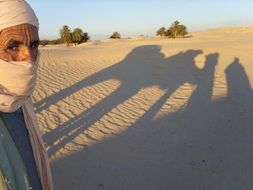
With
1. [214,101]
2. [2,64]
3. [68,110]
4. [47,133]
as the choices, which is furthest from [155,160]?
[2,64]

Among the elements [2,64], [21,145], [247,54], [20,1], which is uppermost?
[20,1]

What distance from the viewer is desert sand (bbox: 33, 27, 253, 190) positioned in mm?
7492

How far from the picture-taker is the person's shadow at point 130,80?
9938 mm

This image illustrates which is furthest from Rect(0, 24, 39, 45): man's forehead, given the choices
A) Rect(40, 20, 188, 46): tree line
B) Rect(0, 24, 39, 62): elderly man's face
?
Rect(40, 20, 188, 46): tree line

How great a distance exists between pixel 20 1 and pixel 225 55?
20907 mm

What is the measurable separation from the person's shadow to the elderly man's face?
6.19 m

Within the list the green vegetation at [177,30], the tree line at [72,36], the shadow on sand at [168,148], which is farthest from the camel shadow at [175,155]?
the green vegetation at [177,30]

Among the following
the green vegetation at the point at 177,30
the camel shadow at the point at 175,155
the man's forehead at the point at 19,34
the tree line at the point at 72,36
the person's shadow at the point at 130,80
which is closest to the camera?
the man's forehead at the point at 19,34

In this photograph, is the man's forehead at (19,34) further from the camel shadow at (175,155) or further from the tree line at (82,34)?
the tree line at (82,34)

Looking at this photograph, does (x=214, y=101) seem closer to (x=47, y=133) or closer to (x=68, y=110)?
(x=68, y=110)

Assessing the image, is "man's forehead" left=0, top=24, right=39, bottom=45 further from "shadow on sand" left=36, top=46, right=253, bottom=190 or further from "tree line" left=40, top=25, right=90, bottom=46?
"tree line" left=40, top=25, right=90, bottom=46

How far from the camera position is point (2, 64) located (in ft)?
7.86

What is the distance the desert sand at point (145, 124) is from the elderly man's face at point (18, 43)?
491 cm

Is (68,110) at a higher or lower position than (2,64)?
lower
